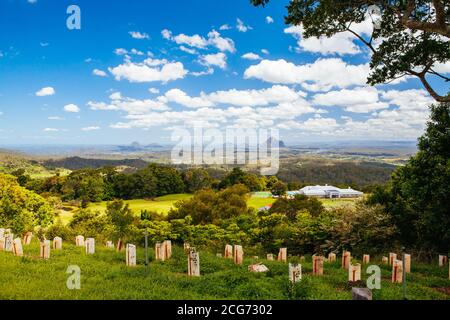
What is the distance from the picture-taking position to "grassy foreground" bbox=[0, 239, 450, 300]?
8648mm

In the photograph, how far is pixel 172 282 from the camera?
9.82m

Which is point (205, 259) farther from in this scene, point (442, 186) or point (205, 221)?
point (205, 221)

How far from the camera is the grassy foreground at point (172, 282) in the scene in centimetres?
865

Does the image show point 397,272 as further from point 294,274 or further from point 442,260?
point 442,260

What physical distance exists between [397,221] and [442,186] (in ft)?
24.4

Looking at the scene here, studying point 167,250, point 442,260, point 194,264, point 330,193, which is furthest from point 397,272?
point 330,193

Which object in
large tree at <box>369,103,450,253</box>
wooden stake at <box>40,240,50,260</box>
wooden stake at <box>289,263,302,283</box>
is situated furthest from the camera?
large tree at <box>369,103,450,253</box>

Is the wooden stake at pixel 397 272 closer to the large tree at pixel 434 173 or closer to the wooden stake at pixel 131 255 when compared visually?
the large tree at pixel 434 173

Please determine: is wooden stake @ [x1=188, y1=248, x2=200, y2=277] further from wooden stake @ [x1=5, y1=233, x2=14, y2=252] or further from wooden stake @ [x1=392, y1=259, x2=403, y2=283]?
wooden stake @ [x1=5, y1=233, x2=14, y2=252]

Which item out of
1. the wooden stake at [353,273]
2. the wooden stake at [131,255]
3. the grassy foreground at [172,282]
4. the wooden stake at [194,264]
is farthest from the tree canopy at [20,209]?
the wooden stake at [353,273]

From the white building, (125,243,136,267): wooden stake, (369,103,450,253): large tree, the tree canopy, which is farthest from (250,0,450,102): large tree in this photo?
the white building
